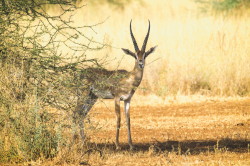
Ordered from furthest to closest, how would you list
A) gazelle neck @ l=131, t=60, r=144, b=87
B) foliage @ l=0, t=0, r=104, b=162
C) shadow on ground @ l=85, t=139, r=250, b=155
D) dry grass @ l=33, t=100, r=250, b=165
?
gazelle neck @ l=131, t=60, r=144, b=87, shadow on ground @ l=85, t=139, r=250, b=155, dry grass @ l=33, t=100, r=250, b=165, foliage @ l=0, t=0, r=104, b=162

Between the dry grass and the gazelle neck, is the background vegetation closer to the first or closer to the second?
the dry grass

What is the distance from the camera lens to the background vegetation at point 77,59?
678cm

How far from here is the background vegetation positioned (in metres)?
6.78

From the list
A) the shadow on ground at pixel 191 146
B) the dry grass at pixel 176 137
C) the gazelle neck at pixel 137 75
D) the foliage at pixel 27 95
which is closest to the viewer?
the foliage at pixel 27 95

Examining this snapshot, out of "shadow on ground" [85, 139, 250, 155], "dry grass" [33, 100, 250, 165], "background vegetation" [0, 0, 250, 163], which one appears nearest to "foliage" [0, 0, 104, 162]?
"background vegetation" [0, 0, 250, 163]

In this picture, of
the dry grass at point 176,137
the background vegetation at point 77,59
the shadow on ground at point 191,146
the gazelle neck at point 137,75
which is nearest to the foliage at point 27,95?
the background vegetation at point 77,59

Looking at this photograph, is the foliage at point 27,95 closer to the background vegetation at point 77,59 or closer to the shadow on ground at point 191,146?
the background vegetation at point 77,59

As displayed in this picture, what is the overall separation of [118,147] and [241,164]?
288 centimetres

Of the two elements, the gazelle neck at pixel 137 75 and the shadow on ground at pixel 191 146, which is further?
the gazelle neck at pixel 137 75

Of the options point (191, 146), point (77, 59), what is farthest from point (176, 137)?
point (77, 59)

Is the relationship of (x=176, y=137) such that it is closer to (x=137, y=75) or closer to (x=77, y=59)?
(x=137, y=75)

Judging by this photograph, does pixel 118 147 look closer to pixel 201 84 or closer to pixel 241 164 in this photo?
pixel 241 164

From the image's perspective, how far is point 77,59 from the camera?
25.4ft

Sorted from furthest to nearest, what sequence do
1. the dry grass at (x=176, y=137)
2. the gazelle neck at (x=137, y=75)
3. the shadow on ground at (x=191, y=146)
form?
1. the gazelle neck at (x=137, y=75)
2. the shadow on ground at (x=191, y=146)
3. the dry grass at (x=176, y=137)
